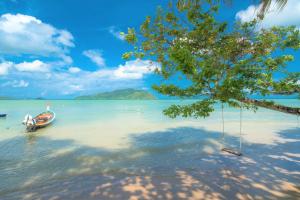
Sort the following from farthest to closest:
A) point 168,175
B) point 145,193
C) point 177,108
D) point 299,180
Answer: point 168,175
point 299,180
point 145,193
point 177,108

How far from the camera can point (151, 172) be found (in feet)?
28.7

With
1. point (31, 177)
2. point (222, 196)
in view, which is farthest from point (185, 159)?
Result: point (31, 177)

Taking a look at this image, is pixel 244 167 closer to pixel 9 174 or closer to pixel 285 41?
pixel 285 41

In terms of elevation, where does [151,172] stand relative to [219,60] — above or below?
below

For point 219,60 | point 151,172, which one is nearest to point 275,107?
point 219,60

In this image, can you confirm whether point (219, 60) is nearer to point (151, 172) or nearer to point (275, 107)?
point (275, 107)

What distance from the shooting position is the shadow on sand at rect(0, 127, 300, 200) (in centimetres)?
666

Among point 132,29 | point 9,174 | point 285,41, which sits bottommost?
point 9,174

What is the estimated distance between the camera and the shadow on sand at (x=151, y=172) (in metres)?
6.66

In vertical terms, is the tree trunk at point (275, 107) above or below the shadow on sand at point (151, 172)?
above

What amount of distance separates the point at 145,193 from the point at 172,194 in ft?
2.74

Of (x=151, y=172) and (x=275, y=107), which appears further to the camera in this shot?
(x=151, y=172)

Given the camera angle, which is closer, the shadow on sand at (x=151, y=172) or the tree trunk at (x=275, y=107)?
the tree trunk at (x=275, y=107)

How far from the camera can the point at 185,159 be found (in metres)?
10.8
